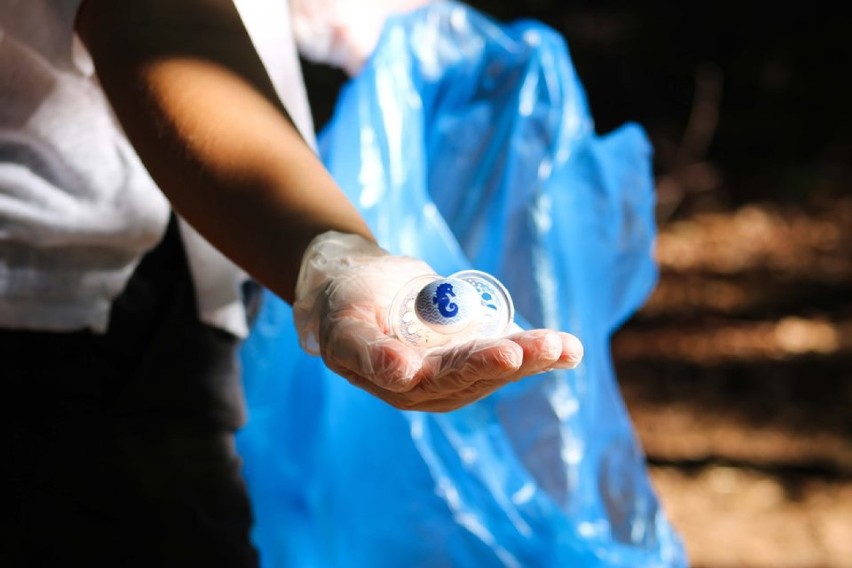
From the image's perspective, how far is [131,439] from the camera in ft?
3.39

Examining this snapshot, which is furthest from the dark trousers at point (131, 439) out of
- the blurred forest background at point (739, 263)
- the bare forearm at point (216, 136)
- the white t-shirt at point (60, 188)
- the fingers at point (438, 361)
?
the blurred forest background at point (739, 263)

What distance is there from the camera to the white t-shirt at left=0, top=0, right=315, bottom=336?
2.72 feet

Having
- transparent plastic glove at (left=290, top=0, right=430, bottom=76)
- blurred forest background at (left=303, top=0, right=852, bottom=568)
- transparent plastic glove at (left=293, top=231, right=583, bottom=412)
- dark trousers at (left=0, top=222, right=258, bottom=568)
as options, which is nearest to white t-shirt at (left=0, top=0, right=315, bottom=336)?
dark trousers at (left=0, top=222, right=258, bottom=568)

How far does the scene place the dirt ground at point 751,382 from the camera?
2178 millimetres

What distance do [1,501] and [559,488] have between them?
597 mm

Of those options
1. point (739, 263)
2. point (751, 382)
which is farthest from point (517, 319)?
point (739, 263)

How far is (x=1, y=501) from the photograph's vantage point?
950 mm

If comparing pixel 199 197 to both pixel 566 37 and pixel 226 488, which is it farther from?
pixel 566 37

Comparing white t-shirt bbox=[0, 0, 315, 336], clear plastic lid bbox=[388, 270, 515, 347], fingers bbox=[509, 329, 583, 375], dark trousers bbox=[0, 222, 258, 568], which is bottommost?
dark trousers bbox=[0, 222, 258, 568]

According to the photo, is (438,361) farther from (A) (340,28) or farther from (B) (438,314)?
(A) (340,28)

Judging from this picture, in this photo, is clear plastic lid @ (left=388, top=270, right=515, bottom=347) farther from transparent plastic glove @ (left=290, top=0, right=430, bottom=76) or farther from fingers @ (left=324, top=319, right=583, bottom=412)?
transparent plastic glove @ (left=290, top=0, right=430, bottom=76)

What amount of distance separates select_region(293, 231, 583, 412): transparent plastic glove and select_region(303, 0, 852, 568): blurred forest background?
1585 millimetres

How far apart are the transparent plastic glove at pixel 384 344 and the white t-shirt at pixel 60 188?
28 cm

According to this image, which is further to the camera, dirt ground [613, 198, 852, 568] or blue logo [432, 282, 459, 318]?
dirt ground [613, 198, 852, 568]
